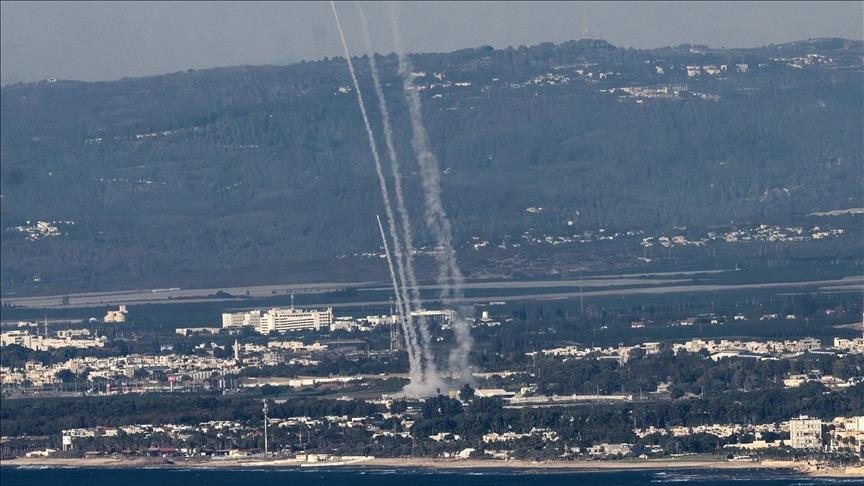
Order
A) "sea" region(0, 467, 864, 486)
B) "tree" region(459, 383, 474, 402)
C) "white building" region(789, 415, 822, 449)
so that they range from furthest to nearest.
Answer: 1. "tree" region(459, 383, 474, 402)
2. "white building" region(789, 415, 822, 449)
3. "sea" region(0, 467, 864, 486)

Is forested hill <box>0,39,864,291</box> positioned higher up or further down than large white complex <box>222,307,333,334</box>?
higher up

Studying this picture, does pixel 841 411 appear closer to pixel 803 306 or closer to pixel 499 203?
pixel 803 306

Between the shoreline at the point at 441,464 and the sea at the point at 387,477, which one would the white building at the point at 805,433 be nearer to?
the shoreline at the point at 441,464

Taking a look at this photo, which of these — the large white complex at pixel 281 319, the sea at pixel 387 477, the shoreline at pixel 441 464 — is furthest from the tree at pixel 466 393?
the large white complex at pixel 281 319

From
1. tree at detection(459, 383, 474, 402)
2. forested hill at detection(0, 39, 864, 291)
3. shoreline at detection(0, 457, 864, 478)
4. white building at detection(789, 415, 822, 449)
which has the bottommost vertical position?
shoreline at detection(0, 457, 864, 478)

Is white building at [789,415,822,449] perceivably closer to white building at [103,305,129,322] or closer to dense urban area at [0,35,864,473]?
dense urban area at [0,35,864,473]

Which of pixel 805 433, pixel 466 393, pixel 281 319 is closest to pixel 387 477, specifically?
pixel 805 433

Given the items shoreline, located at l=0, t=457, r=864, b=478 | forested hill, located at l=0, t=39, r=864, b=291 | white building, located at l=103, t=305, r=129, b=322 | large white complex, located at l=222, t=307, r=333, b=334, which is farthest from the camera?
forested hill, located at l=0, t=39, r=864, b=291

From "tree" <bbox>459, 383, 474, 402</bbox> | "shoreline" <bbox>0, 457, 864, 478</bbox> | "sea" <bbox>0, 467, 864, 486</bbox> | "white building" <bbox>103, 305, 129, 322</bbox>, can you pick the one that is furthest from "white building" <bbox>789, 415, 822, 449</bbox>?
"white building" <bbox>103, 305, 129, 322</bbox>
